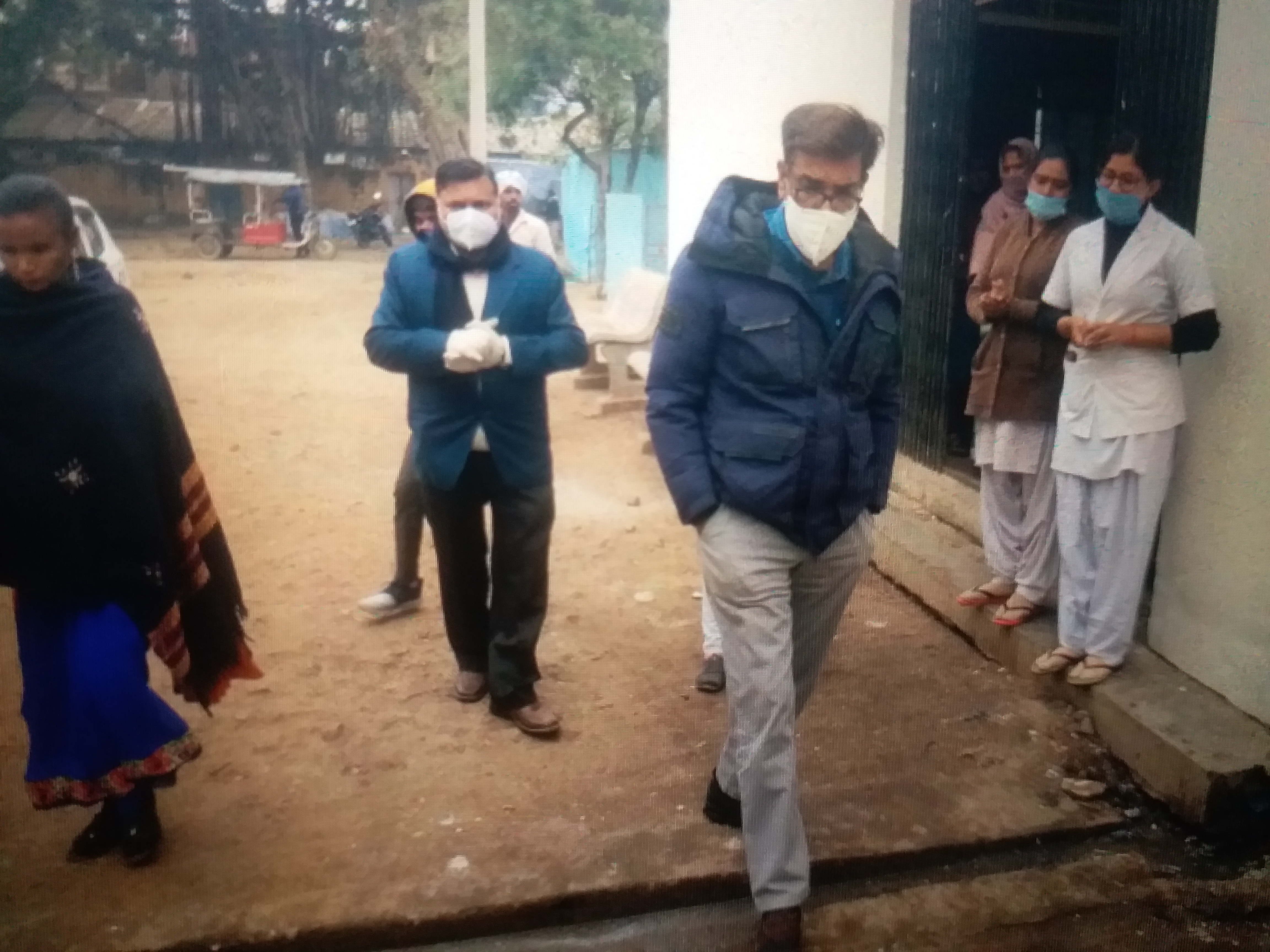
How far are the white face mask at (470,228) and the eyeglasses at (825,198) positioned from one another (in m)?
1.10

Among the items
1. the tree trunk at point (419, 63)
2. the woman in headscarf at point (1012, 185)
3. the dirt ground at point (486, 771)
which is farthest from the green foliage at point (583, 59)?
the woman in headscarf at point (1012, 185)

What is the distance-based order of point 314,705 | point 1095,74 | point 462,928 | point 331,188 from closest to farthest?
point 462,928
point 314,705
point 331,188
point 1095,74

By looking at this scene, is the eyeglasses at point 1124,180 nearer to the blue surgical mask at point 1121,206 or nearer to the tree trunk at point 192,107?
the blue surgical mask at point 1121,206

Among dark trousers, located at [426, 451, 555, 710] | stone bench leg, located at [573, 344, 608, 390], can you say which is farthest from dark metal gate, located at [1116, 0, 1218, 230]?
stone bench leg, located at [573, 344, 608, 390]

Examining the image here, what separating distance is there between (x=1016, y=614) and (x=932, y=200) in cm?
222

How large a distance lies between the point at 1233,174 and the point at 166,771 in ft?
11.0

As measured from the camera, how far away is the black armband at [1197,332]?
3164 millimetres

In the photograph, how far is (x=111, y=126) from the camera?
4812 mm

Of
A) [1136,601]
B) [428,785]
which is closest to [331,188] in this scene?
[428,785]

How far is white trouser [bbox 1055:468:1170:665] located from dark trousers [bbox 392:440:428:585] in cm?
233

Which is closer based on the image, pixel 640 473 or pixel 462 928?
pixel 462 928

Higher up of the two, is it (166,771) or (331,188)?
(331,188)

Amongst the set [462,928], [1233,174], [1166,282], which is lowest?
[462,928]

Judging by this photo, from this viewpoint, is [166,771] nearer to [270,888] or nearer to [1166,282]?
[270,888]
